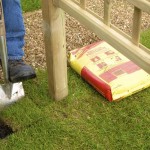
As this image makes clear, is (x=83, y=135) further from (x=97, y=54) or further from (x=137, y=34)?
(x=137, y=34)

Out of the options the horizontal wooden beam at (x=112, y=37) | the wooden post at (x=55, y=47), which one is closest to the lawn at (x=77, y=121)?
the wooden post at (x=55, y=47)

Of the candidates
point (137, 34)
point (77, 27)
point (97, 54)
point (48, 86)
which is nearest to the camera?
point (137, 34)

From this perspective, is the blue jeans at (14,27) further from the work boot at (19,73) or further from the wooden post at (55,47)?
the wooden post at (55,47)

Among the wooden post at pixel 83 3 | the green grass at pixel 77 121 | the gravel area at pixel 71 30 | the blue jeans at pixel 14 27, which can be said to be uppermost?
the wooden post at pixel 83 3

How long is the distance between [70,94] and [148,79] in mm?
505

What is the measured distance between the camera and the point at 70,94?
2611 mm

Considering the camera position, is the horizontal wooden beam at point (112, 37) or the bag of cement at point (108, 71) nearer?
the horizontal wooden beam at point (112, 37)

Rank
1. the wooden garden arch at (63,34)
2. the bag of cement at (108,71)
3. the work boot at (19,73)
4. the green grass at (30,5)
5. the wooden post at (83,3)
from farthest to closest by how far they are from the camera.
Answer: the green grass at (30,5) → the bag of cement at (108,71) → the work boot at (19,73) → the wooden post at (83,3) → the wooden garden arch at (63,34)

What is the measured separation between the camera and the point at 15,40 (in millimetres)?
2498

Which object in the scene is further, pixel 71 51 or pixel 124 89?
pixel 71 51

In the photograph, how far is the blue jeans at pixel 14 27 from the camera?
2387 millimetres

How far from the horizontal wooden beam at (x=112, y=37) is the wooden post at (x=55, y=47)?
15cm

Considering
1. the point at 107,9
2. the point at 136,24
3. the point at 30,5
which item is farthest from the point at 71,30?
the point at 136,24

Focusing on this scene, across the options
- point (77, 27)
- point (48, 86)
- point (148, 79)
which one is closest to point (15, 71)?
point (48, 86)
